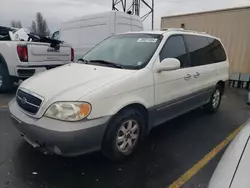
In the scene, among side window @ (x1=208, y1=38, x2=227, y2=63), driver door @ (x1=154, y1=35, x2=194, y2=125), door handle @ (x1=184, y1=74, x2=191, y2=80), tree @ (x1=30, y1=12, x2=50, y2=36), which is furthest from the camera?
tree @ (x1=30, y1=12, x2=50, y2=36)

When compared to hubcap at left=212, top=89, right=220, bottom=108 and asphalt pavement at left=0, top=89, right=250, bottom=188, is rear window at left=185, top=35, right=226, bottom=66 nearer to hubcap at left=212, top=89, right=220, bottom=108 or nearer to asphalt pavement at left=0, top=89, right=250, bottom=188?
hubcap at left=212, top=89, right=220, bottom=108

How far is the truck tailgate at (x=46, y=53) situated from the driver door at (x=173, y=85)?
3.71 m

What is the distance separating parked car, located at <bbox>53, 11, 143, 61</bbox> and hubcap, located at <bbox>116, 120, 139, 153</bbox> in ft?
16.2

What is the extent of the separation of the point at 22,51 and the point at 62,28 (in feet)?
15.9

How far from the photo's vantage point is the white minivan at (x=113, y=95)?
268 centimetres

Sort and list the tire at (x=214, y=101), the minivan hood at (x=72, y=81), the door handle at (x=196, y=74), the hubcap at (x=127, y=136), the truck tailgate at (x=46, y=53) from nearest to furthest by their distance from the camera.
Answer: the minivan hood at (x=72, y=81) → the hubcap at (x=127, y=136) → the door handle at (x=196, y=74) → the tire at (x=214, y=101) → the truck tailgate at (x=46, y=53)

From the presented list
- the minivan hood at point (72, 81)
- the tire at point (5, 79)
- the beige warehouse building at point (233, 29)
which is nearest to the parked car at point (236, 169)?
the minivan hood at point (72, 81)

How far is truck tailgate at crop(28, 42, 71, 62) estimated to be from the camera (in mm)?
6193

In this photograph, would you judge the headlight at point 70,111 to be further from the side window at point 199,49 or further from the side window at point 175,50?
the side window at point 199,49

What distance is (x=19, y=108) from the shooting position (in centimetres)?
311

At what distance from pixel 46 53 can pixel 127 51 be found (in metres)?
3.47

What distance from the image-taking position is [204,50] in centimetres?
493

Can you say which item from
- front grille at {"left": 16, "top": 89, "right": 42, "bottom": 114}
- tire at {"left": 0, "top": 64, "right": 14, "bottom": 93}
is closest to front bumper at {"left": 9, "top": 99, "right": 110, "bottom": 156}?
front grille at {"left": 16, "top": 89, "right": 42, "bottom": 114}

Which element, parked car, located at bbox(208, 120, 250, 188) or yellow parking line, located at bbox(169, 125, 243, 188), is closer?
parked car, located at bbox(208, 120, 250, 188)
